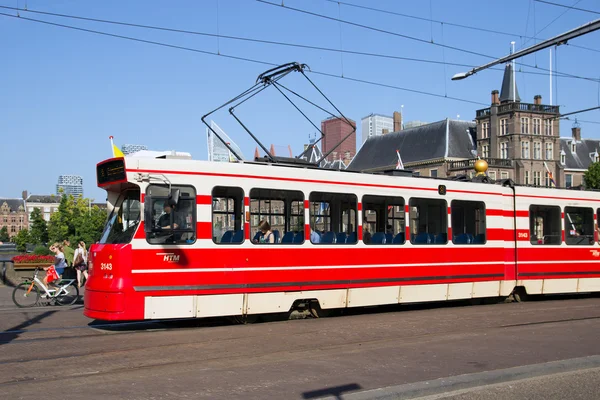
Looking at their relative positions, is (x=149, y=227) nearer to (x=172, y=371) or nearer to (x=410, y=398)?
(x=172, y=371)

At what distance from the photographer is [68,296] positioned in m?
19.0

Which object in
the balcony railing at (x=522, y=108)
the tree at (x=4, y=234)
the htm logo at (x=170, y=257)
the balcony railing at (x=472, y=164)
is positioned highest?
the balcony railing at (x=522, y=108)

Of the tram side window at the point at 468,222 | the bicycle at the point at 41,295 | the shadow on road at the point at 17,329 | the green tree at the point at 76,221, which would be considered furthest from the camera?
the green tree at the point at 76,221

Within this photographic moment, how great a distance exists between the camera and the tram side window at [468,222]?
1650cm

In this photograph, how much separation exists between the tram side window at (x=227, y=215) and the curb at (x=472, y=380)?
19.2 ft

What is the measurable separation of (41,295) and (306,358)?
11.0 meters

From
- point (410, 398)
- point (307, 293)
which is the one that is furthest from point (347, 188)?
point (410, 398)

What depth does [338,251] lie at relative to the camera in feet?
46.5

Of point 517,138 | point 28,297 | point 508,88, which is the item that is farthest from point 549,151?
point 28,297

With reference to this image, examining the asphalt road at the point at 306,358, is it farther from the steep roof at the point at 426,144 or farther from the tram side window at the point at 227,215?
the steep roof at the point at 426,144

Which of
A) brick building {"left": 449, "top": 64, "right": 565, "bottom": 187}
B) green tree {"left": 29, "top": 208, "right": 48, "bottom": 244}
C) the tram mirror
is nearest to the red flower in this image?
the tram mirror

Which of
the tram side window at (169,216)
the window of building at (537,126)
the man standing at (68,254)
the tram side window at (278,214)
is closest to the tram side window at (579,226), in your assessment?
the tram side window at (278,214)

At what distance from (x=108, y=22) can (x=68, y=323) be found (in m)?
8.05

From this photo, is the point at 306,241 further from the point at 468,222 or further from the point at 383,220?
the point at 468,222
